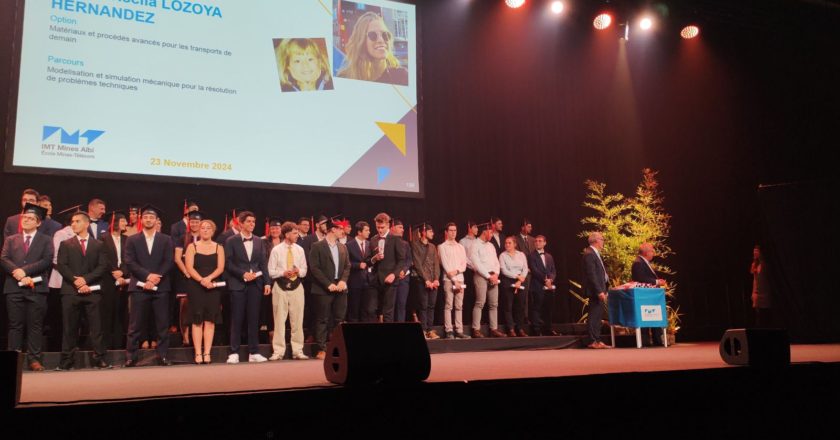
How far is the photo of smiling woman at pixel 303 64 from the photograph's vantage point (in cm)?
788

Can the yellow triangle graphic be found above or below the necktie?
above

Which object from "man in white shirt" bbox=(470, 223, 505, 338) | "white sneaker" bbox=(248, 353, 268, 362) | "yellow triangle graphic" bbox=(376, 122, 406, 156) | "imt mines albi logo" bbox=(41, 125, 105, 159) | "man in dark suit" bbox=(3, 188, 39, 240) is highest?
"yellow triangle graphic" bbox=(376, 122, 406, 156)

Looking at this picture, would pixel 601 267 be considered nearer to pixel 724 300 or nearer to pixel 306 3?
pixel 724 300

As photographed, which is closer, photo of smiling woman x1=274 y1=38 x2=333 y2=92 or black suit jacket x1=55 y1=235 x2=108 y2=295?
black suit jacket x1=55 y1=235 x2=108 y2=295

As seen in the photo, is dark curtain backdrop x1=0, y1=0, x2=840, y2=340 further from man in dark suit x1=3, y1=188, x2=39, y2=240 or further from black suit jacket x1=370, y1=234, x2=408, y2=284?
man in dark suit x1=3, y1=188, x2=39, y2=240

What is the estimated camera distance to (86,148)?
22.2 ft

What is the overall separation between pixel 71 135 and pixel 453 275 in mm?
4522

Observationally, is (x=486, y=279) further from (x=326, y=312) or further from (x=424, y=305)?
(x=326, y=312)

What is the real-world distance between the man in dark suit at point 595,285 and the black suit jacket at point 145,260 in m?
4.75

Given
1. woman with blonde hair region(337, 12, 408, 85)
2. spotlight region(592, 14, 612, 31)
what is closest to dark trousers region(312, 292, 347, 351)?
woman with blonde hair region(337, 12, 408, 85)

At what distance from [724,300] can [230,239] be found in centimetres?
810

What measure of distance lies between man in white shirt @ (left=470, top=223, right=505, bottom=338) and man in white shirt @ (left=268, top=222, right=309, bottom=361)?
8.09 ft

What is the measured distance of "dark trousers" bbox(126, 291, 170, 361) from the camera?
6027 mm

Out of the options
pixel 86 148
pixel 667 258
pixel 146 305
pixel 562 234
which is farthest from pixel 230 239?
pixel 667 258
